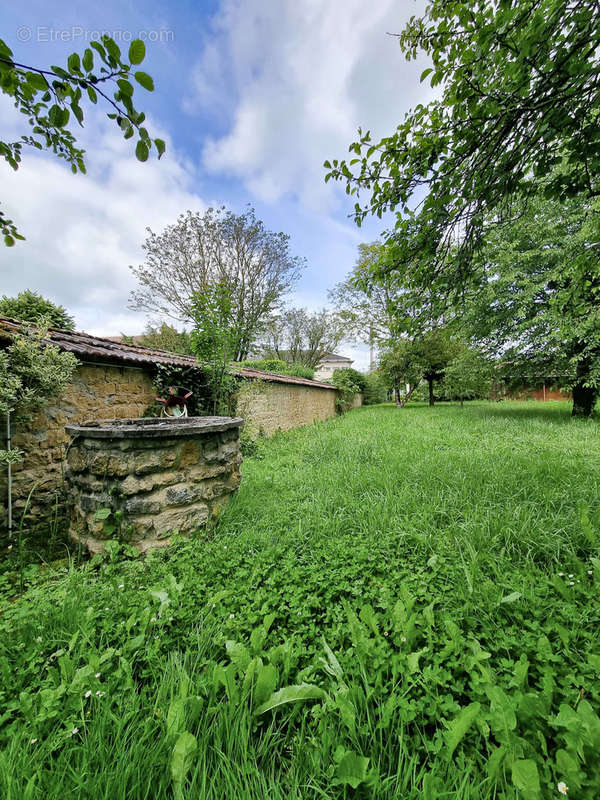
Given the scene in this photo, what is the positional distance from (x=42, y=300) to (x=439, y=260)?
21.9 feet

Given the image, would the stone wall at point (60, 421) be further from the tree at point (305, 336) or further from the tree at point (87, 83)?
the tree at point (305, 336)

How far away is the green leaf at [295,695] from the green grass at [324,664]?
3cm

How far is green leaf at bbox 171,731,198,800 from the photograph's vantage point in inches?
34.7

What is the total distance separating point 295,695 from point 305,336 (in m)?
23.1

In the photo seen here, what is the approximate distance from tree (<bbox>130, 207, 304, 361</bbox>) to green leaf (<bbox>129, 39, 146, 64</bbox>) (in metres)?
12.7

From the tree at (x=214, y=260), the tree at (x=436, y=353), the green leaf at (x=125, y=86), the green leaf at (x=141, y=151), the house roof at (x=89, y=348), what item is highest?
the tree at (x=214, y=260)

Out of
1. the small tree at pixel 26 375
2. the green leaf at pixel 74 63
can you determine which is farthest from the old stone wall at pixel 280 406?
the green leaf at pixel 74 63

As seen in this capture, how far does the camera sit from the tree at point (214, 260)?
14.1 m

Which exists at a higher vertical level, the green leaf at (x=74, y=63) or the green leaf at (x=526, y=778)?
the green leaf at (x=74, y=63)

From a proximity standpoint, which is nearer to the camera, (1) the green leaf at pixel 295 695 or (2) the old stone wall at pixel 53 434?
(1) the green leaf at pixel 295 695

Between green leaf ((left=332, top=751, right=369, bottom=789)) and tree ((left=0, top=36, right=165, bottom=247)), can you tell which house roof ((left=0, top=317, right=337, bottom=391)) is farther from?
green leaf ((left=332, top=751, right=369, bottom=789))

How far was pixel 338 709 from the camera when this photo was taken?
1.12 m

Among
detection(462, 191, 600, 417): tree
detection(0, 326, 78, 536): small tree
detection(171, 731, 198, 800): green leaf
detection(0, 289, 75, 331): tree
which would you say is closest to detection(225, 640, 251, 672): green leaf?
detection(171, 731, 198, 800): green leaf

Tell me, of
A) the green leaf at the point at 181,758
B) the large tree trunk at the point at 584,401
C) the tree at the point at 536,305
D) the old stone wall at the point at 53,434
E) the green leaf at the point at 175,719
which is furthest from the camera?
the large tree trunk at the point at 584,401
